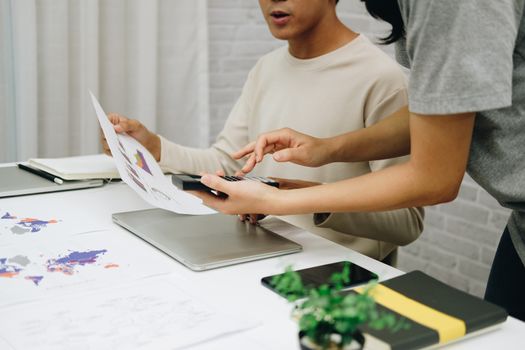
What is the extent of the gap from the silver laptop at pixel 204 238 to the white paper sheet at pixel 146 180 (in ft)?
0.11

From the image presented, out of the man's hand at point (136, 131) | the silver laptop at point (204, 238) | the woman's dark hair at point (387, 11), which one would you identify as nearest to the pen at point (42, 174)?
the man's hand at point (136, 131)

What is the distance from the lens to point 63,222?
1.11 metres

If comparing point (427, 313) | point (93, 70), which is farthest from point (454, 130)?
point (93, 70)

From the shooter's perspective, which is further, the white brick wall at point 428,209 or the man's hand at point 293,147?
the white brick wall at point 428,209

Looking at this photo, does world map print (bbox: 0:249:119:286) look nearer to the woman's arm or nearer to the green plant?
the woman's arm

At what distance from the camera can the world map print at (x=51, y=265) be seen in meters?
0.86

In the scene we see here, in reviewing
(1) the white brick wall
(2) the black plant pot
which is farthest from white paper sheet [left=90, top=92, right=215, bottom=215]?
(1) the white brick wall

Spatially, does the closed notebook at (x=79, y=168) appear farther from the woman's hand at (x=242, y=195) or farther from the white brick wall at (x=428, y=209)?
the white brick wall at (x=428, y=209)

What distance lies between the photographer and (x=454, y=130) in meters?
0.80

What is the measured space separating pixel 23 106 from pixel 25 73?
94mm

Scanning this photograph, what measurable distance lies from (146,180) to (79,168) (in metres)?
0.36

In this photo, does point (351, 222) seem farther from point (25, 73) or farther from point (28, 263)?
point (25, 73)

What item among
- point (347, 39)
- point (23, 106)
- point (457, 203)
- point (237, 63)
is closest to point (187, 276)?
point (347, 39)

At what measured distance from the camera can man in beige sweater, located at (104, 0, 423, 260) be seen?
129cm
